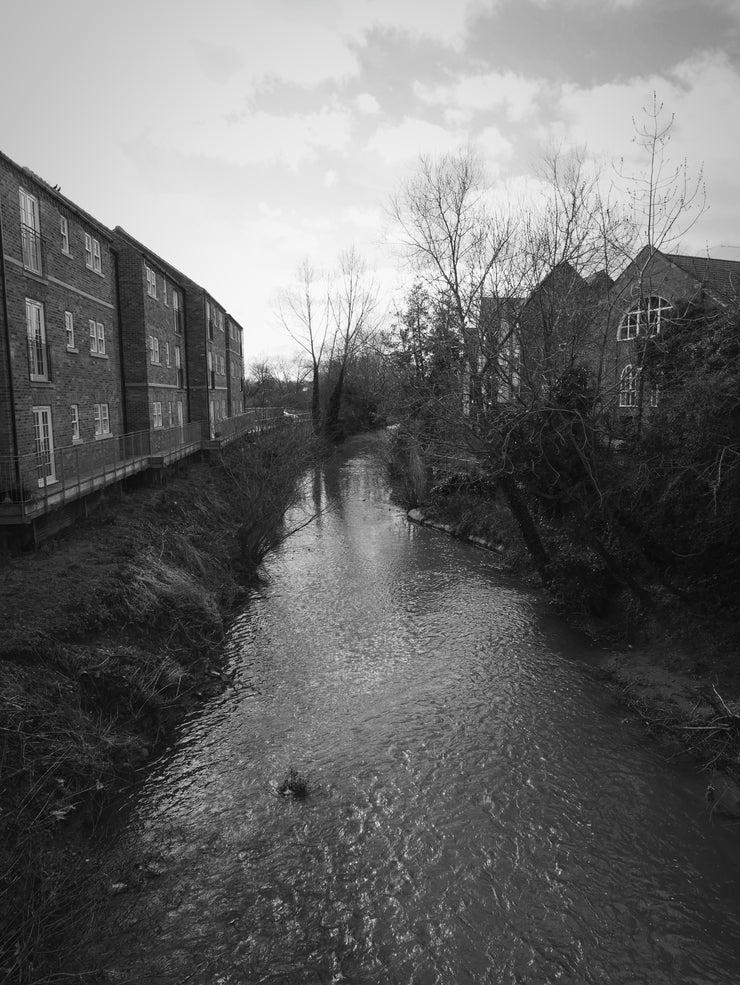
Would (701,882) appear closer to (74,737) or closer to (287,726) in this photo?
(287,726)

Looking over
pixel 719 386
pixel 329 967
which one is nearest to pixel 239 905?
pixel 329 967

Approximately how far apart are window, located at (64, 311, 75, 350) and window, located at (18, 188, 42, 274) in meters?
2.22

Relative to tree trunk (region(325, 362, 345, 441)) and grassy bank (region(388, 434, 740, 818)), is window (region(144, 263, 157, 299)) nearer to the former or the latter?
grassy bank (region(388, 434, 740, 818))

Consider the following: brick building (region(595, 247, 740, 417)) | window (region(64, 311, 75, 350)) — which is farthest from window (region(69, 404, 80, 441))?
brick building (region(595, 247, 740, 417))

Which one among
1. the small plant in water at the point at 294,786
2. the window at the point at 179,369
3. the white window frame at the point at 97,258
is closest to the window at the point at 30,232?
the white window frame at the point at 97,258

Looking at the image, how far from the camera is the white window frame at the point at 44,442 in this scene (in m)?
14.3

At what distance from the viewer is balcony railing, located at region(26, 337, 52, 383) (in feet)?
49.4

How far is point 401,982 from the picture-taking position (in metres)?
5.57

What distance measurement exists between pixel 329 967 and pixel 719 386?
32.6ft

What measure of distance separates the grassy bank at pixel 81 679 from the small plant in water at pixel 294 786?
205 cm

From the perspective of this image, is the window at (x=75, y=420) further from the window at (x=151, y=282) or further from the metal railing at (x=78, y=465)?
the window at (x=151, y=282)

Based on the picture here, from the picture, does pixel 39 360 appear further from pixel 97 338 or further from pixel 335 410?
pixel 335 410

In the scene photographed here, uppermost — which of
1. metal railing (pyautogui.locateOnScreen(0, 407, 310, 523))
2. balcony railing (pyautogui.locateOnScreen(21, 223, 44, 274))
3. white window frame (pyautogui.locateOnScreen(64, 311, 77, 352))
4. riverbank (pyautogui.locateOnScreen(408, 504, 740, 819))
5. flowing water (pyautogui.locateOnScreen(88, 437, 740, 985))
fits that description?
balcony railing (pyautogui.locateOnScreen(21, 223, 44, 274))

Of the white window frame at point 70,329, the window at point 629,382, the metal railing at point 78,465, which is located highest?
the white window frame at point 70,329
